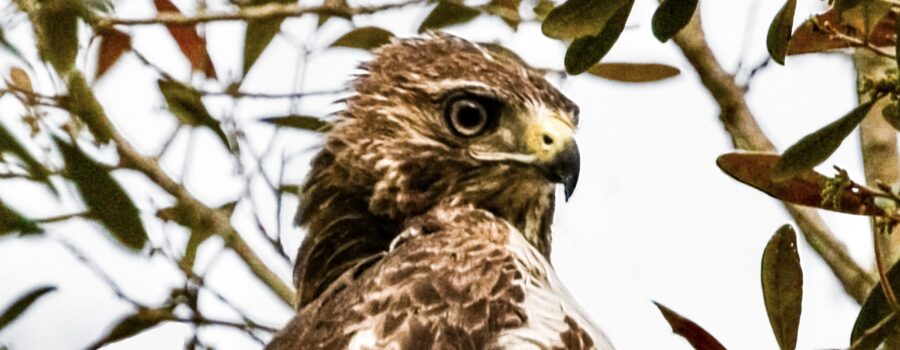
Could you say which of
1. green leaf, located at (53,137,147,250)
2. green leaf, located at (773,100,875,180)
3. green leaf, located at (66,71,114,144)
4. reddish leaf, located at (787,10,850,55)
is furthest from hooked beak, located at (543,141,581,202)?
green leaf, located at (773,100,875,180)

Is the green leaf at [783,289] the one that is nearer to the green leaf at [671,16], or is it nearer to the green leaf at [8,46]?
the green leaf at [671,16]

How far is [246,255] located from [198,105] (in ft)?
1.36

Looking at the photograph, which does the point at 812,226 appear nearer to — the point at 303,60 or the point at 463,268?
the point at 463,268

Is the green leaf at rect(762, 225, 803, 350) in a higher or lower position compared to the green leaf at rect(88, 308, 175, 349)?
higher

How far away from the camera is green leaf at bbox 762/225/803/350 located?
2178 mm

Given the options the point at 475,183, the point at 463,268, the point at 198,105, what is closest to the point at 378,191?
the point at 475,183

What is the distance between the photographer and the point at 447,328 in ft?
8.17

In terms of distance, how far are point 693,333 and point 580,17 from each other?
54cm

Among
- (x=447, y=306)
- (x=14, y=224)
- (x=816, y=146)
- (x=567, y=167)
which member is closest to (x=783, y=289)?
(x=816, y=146)

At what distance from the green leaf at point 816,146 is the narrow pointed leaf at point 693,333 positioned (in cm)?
38

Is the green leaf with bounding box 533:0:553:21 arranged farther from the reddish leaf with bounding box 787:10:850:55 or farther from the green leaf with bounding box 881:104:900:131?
the green leaf with bounding box 881:104:900:131

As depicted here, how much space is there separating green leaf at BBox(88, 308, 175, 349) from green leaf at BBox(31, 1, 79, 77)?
0.56m

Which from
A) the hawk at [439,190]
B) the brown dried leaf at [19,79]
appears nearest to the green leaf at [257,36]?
the hawk at [439,190]

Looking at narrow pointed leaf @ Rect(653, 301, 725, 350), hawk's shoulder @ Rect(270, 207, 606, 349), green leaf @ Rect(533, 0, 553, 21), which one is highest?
green leaf @ Rect(533, 0, 553, 21)
